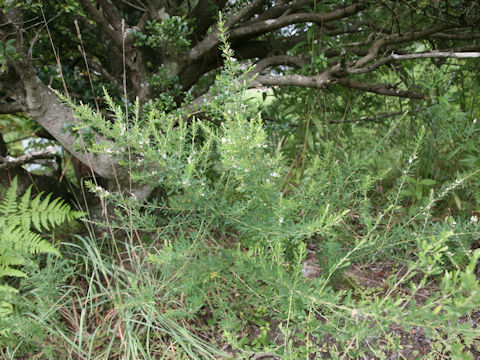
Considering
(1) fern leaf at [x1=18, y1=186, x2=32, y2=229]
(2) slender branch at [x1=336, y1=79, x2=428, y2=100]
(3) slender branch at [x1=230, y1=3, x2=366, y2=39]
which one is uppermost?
(3) slender branch at [x1=230, y1=3, x2=366, y2=39]

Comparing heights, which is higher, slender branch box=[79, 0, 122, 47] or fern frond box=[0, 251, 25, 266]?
slender branch box=[79, 0, 122, 47]

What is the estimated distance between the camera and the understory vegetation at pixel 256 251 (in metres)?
1.33

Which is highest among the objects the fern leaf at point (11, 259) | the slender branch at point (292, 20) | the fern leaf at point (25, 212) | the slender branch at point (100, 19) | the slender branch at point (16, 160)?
the slender branch at point (100, 19)

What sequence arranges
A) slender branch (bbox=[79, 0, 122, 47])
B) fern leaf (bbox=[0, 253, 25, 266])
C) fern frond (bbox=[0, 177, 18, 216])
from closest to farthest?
fern leaf (bbox=[0, 253, 25, 266]) < slender branch (bbox=[79, 0, 122, 47]) < fern frond (bbox=[0, 177, 18, 216])

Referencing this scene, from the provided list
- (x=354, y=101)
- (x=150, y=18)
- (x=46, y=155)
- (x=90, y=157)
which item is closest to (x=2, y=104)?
(x=46, y=155)

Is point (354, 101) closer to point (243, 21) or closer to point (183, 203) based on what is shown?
point (243, 21)

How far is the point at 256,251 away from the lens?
1.66m

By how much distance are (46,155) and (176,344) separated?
A: 1449 mm

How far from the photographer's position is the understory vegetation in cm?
133

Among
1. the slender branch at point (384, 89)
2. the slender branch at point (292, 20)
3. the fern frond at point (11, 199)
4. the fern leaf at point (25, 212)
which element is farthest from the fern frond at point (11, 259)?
the slender branch at point (384, 89)

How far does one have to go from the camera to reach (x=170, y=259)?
1.36 metres

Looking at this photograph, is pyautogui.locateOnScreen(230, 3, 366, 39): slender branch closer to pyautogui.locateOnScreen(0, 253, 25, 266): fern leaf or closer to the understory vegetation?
the understory vegetation

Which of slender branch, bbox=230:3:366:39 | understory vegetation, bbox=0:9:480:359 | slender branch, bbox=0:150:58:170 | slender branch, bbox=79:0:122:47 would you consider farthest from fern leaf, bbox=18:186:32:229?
slender branch, bbox=230:3:366:39

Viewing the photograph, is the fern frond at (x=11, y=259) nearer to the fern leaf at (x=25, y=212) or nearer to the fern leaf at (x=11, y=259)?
the fern leaf at (x=11, y=259)
